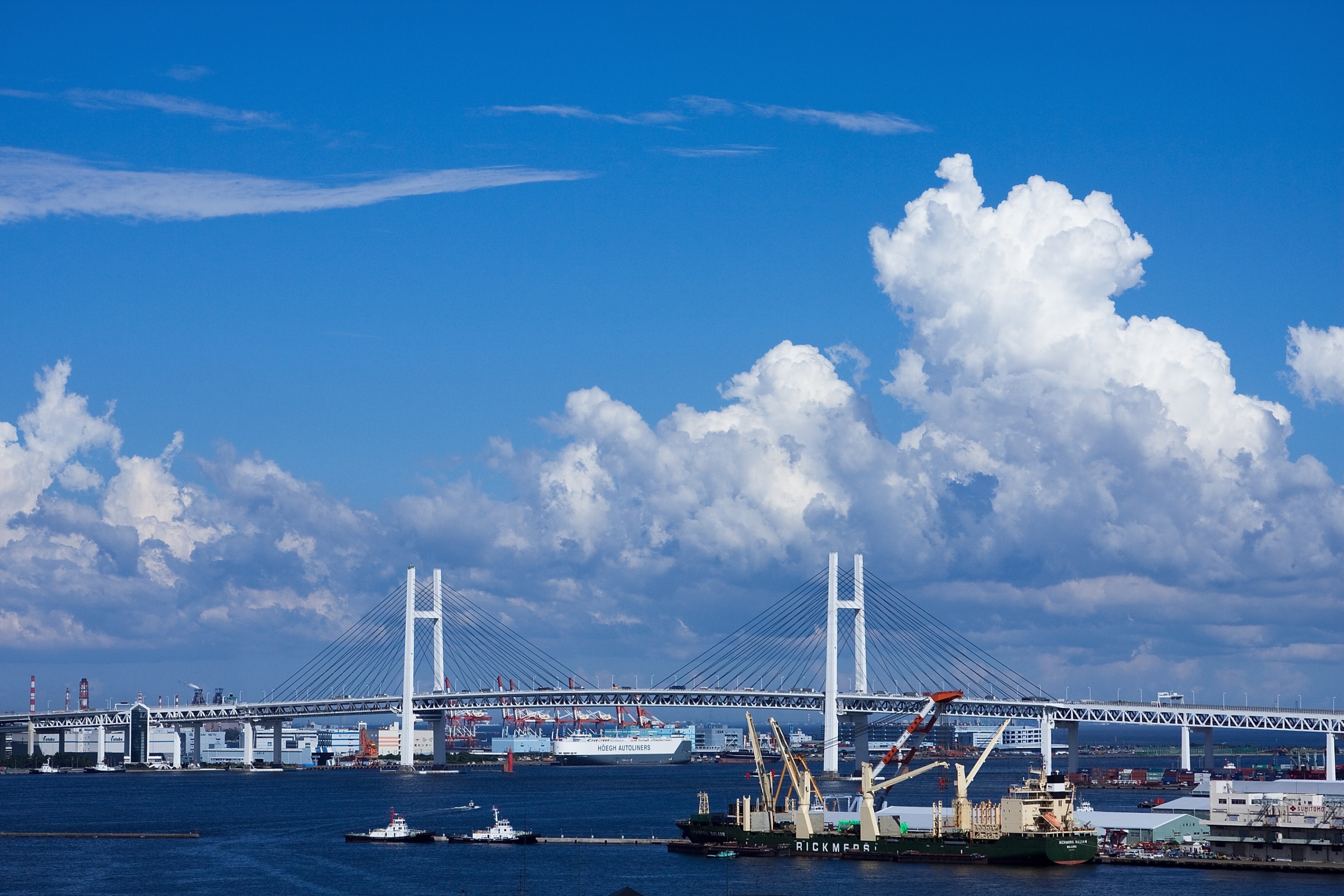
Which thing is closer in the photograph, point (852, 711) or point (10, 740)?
point (852, 711)

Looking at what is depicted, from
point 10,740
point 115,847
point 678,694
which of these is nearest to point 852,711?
point 678,694

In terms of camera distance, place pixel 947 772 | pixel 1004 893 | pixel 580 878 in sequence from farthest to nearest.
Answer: pixel 947 772
pixel 580 878
pixel 1004 893

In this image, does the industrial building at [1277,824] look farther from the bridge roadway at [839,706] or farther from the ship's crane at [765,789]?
the bridge roadway at [839,706]

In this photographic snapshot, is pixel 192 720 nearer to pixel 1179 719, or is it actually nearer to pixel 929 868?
pixel 1179 719

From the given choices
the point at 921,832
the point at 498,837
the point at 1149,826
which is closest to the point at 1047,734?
the point at 1149,826

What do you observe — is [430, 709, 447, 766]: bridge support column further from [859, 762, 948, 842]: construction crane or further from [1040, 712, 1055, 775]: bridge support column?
[859, 762, 948, 842]: construction crane
